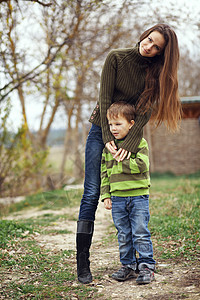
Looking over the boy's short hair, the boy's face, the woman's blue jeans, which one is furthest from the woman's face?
the woman's blue jeans

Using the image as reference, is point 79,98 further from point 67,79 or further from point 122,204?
point 122,204

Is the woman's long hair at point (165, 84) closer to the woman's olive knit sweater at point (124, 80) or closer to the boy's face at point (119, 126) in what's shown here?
the woman's olive knit sweater at point (124, 80)

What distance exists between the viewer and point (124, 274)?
2.43 m

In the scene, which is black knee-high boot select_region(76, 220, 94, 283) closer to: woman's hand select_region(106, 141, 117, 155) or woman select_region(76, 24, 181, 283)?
woman select_region(76, 24, 181, 283)

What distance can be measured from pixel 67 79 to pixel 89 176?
7802 millimetres

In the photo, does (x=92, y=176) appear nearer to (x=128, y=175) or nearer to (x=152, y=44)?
(x=128, y=175)

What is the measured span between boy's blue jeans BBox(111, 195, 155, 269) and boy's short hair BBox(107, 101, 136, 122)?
0.60m

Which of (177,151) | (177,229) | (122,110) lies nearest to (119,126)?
(122,110)

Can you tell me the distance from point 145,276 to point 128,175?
2.30 feet

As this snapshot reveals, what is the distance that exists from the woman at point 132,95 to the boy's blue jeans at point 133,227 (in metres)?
0.22

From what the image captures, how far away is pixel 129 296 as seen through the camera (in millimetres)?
2139

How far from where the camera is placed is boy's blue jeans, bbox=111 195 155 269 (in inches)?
93.2

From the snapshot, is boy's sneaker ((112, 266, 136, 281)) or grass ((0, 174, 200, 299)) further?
boy's sneaker ((112, 266, 136, 281))

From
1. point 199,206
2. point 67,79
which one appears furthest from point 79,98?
point 199,206
